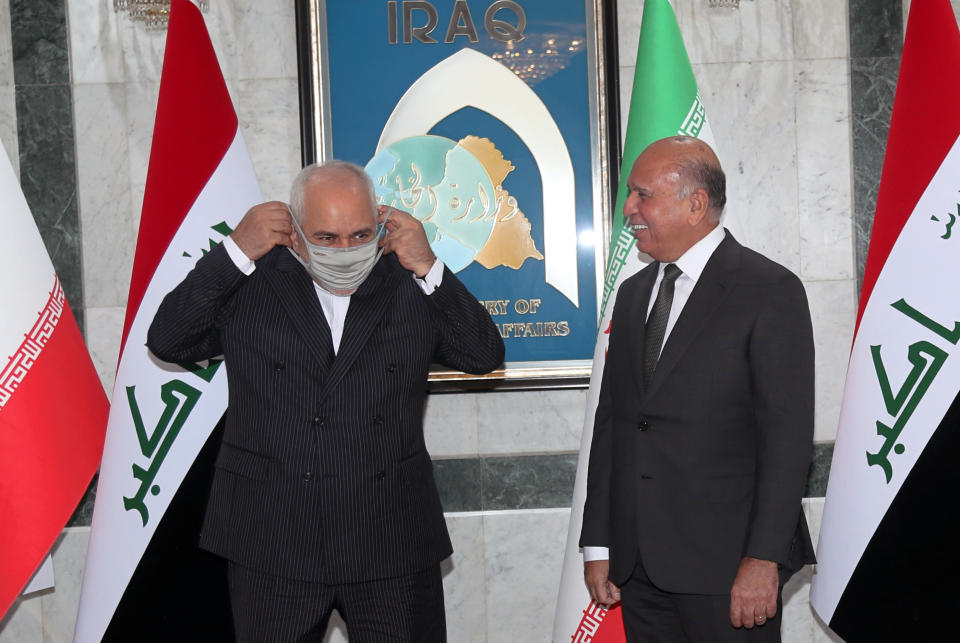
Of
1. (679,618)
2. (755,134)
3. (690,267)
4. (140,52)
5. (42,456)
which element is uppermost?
(140,52)

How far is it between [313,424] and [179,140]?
118cm

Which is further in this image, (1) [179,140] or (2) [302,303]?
(1) [179,140]

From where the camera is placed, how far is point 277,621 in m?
2.10

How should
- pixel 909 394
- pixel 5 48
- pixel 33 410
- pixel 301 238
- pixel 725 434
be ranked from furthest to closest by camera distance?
pixel 5 48
pixel 33 410
pixel 909 394
pixel 301 238
pixel 725 434

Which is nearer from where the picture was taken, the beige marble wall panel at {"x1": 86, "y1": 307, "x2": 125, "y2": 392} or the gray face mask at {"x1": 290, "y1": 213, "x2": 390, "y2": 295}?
the gray face mask at {"x1": 290, "y1": 213, "x2": 390, "y2": 295}

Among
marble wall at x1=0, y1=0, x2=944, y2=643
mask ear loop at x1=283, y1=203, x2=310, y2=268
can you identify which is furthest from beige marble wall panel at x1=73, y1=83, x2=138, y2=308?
mask ear loop at x1=283, y1=203, x2=310, y2=268

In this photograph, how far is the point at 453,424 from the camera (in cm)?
348

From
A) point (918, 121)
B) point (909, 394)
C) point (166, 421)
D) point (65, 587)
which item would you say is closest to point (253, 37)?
point (166, 421)

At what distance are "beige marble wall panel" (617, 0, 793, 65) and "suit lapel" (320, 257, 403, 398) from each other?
5.33 ft

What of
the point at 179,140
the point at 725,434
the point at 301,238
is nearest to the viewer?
the point at 725,434

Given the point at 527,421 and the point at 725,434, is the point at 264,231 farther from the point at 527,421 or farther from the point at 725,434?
the point at 527,421

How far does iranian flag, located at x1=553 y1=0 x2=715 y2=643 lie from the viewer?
287 centimetres

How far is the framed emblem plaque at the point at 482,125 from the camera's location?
3.41m

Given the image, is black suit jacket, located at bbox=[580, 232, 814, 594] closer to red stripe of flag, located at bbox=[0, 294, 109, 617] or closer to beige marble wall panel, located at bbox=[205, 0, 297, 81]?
red stripe of flag, located at bbox=[0, 294, 109, 617]
